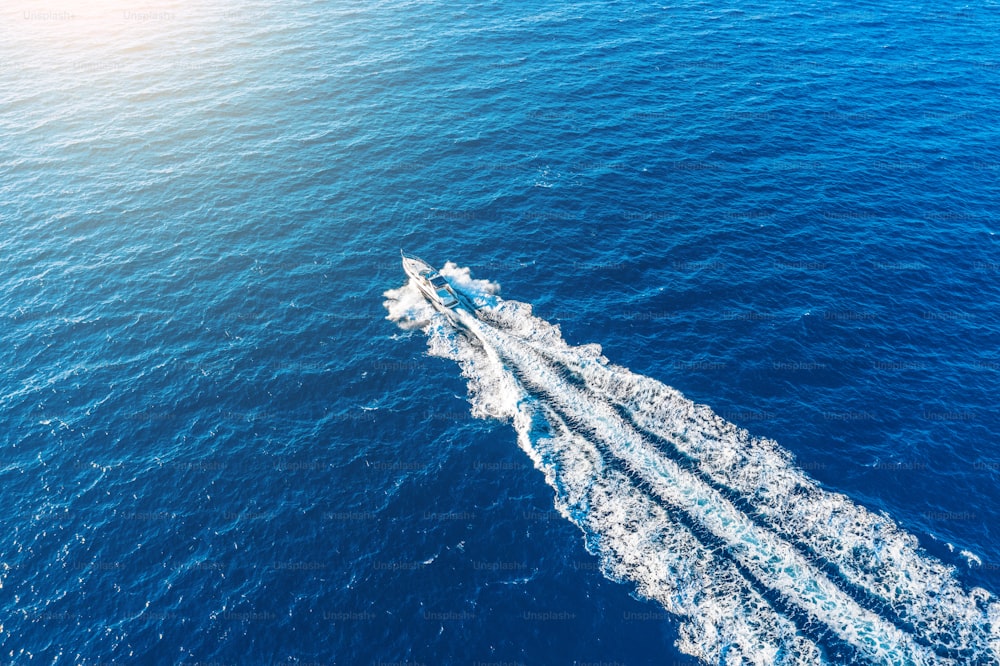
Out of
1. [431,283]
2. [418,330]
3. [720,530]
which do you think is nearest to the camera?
[720,530]

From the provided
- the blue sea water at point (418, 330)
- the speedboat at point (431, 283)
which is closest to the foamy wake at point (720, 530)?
the blue sea water at point (418, 330)

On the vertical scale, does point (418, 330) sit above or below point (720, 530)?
above

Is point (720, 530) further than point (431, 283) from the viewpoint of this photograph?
No

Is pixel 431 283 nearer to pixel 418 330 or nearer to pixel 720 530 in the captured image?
pixel 418 330

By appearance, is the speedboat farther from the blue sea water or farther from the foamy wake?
the foamy wake

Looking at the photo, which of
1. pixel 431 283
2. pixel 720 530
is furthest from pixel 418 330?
pixel 720 530

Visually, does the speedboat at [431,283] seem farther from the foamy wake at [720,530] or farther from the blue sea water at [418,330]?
the foamy wake at [720,530]

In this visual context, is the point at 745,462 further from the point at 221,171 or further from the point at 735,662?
the point at 221,171

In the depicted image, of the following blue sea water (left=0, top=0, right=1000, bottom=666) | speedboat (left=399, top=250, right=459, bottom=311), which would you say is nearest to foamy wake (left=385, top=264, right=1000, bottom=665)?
blue sea water (left=0, top=0, right=1000, bottom=666)
